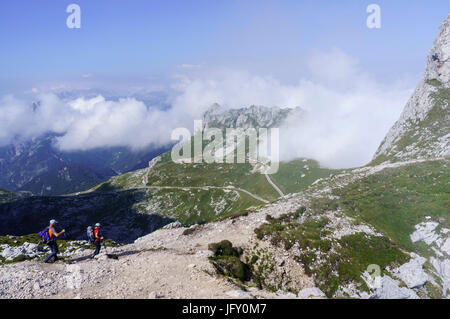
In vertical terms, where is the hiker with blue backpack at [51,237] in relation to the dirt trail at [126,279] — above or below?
above

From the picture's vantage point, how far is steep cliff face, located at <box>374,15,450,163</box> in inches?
3642

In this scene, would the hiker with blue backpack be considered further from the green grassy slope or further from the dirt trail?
the green grassy slope

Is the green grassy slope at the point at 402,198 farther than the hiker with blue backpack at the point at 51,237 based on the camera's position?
Yes

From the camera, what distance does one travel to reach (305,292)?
25625 millimetres

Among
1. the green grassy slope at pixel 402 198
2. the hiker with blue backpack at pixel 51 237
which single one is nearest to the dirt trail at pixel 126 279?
the hiker with blue backpack at pixel 51 237

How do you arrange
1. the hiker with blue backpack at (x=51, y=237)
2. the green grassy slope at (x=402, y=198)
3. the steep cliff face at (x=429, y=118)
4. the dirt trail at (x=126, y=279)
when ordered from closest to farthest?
the dirt trail at (x=126, y=279) → the hiker with blue backpack at (x=51, y=237) → the green grassy slope at (x=402, y=198) → the steep cliff face at (x=429, y=118)

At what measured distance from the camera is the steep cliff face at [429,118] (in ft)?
303

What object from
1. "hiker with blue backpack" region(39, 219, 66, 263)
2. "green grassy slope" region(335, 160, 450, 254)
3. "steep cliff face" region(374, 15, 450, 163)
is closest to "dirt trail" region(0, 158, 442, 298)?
"hiker with blue backpack" region(39, 219, 66, 263)

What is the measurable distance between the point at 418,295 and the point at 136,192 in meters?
195

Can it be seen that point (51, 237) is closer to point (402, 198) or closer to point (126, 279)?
point (126, 279)

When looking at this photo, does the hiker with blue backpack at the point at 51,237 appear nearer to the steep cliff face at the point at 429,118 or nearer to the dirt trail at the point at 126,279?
the dirt trail at the point at 126,279

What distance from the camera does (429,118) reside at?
362ft
